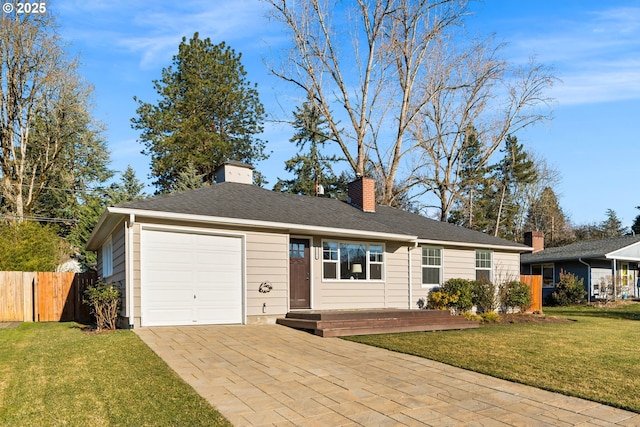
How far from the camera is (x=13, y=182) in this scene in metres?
23.4

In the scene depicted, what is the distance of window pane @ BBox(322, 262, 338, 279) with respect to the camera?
12891mm

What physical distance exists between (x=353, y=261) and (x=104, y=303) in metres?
6.70

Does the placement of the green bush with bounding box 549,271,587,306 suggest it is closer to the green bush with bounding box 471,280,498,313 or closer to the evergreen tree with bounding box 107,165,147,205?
the green bush with bounding box 471,280,498,313

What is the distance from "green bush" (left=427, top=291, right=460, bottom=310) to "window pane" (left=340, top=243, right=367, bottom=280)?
2704mm

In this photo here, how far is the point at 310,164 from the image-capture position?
32625mm

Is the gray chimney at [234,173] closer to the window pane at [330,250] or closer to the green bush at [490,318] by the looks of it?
the window pane at [330,250]

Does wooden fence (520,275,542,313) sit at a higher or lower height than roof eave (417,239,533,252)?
lower

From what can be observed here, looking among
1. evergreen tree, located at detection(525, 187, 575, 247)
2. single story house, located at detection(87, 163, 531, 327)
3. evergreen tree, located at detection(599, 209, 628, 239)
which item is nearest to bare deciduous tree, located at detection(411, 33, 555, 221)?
single story house, located at detection(87, 163, 531, 327)

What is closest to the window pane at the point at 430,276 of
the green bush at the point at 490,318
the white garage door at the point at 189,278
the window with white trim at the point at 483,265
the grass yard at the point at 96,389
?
the green bush at the point at 490,318

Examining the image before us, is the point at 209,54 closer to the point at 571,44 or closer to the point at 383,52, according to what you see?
the point at 383,52

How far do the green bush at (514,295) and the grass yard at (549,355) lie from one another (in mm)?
4125

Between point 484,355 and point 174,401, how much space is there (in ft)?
16.6

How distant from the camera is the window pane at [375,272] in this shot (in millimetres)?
13805

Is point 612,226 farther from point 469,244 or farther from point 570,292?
point 469,244
